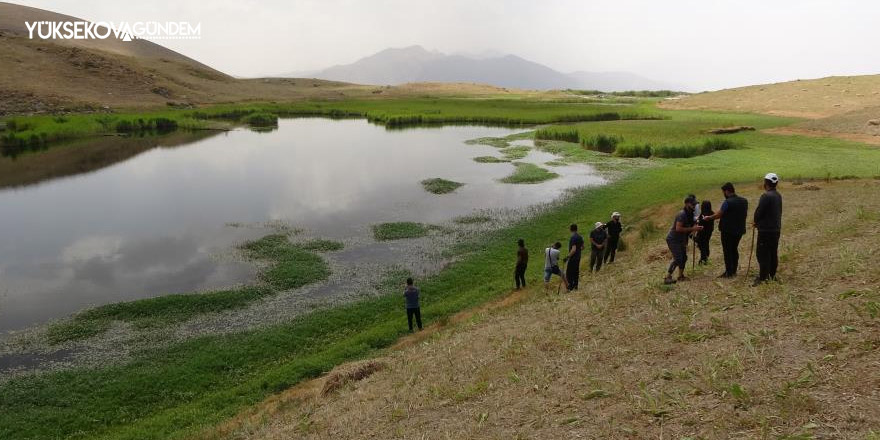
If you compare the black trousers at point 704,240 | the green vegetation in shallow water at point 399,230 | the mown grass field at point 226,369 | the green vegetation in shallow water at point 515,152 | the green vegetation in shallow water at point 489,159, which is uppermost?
the green vegetation in shallow water at point 515,152

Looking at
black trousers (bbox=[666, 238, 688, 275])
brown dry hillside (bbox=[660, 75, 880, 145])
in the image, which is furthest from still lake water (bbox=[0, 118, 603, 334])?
brown dry hillside (bbox=[660, 75, 880, 145])

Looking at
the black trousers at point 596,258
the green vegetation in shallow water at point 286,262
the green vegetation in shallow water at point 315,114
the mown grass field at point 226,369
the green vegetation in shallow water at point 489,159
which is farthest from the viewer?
the green vegetation in shallow water at point 315,114

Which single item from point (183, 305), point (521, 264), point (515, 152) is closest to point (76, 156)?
point (183, 305)

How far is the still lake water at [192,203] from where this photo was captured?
26531 mm

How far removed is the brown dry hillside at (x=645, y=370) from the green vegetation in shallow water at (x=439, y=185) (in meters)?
28.3

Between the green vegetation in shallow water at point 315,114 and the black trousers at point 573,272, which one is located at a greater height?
the green vegetation in shallow water at point 315,114

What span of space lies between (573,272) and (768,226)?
275 inches

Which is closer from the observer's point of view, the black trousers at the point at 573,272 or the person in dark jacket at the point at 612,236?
the black trousers at the point at 573,272

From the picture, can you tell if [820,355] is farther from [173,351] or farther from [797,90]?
[797,90]

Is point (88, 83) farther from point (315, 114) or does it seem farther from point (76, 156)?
point (76, 156)

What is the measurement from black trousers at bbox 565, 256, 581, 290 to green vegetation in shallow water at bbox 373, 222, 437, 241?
15328mm

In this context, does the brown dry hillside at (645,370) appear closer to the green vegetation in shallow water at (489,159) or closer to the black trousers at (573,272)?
the black trousers at (573,272)

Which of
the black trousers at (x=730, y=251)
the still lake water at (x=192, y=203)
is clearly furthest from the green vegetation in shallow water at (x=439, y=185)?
the black trousers at (x=730, y=251)

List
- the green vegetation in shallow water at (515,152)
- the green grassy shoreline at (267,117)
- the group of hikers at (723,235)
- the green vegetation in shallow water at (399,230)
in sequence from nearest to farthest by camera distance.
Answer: the group of hikers at (723,235), the green vegetation in shallow water at (399,230), the green vegetation in shallow water at (515,152), the green grassy shoreline at (267,117)
